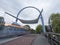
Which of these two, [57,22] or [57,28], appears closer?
[57,28]

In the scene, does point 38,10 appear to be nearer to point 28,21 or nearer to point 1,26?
point 28,21

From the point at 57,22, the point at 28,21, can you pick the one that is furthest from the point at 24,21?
the point at 57,22

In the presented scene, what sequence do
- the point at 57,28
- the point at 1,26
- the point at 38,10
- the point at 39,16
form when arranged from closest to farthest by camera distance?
the point at 1,26 < the point at 57,28 < the point at 38,10 < the point at 39,16

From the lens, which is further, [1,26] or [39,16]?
[39,16]

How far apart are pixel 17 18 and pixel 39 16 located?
52.1 ft

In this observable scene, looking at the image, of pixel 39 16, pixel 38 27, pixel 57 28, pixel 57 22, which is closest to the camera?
pixel 57 28

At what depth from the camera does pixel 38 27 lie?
174 meters

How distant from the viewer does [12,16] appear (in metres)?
107

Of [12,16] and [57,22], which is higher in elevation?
[12,16]

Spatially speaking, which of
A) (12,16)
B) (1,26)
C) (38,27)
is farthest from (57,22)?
(38,27)

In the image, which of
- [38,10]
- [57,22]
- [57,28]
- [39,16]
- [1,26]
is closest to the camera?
[1,26]

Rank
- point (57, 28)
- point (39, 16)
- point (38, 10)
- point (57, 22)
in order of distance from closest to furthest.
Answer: point (57, 28) < point (57, 22) < point (38, 10) < point (39, 16)

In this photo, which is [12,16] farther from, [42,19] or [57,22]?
[57,22]

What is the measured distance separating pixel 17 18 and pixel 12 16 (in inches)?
144
